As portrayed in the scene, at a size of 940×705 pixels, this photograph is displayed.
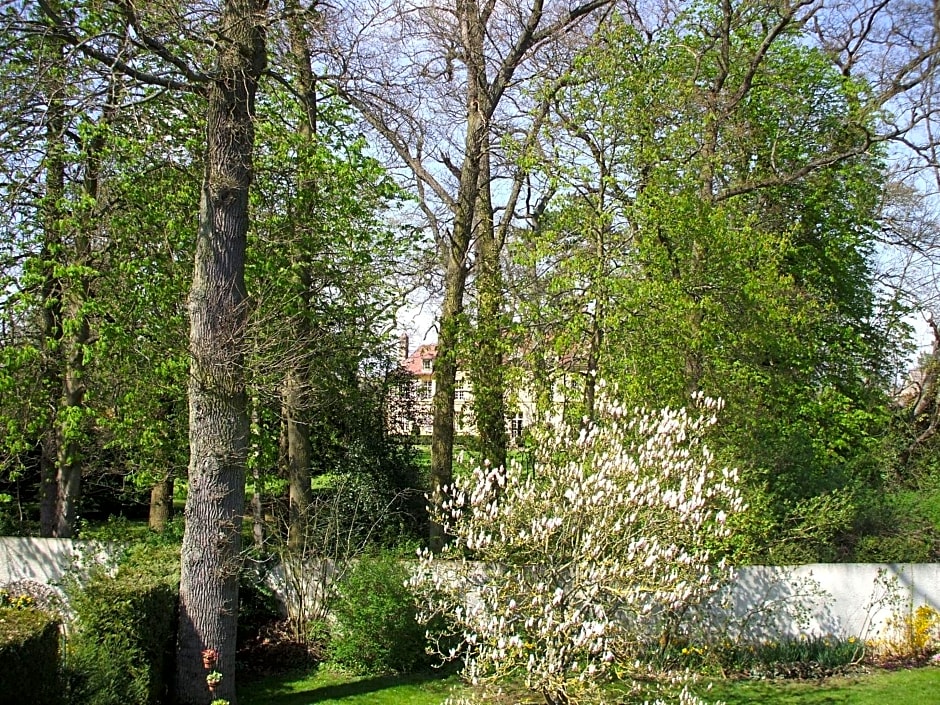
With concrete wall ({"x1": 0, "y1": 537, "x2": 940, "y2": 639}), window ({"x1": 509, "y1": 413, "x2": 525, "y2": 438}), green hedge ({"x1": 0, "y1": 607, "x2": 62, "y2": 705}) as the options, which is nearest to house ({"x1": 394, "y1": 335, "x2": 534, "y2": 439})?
window ({"x1": 509, "y1": 413, "x2": 525, "y2": 438})

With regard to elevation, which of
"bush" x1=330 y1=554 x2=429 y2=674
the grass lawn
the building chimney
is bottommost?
the grass lawn

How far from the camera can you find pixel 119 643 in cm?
685

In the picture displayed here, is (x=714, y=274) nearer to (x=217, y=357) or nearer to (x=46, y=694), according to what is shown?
(x=217, y=357)

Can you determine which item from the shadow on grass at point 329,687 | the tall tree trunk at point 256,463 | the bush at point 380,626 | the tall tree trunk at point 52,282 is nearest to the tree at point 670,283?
the bush at point 380,626

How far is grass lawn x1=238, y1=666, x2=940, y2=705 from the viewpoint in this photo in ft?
27.1

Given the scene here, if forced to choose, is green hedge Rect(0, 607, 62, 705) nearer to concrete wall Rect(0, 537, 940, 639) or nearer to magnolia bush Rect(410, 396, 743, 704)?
magnolia bush Rect(410, 396, 743, 704)

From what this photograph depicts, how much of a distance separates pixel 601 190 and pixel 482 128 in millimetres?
3249

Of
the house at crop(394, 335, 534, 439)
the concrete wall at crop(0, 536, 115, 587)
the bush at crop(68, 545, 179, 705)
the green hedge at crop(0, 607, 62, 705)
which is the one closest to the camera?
the green hedge at crop(0, 607, 62, 705)

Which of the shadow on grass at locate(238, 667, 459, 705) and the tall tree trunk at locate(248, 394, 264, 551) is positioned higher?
the tall tree trunk at locate(248, 394, 264, 551)

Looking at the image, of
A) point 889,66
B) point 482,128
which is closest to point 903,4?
point 889,66

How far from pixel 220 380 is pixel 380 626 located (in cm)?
325

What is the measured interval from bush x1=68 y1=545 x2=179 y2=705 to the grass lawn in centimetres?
153

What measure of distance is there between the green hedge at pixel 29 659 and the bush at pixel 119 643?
364 mm

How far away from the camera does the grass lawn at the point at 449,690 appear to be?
27.1 feet
